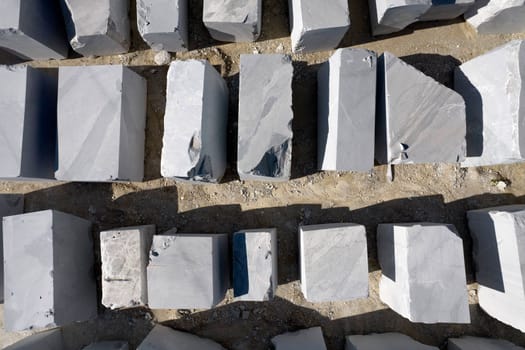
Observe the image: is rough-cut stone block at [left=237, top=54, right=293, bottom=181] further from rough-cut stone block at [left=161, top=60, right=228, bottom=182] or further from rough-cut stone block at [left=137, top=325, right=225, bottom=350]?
rough-cut stone block at [left=137, top=325, right=225, bottom=350]

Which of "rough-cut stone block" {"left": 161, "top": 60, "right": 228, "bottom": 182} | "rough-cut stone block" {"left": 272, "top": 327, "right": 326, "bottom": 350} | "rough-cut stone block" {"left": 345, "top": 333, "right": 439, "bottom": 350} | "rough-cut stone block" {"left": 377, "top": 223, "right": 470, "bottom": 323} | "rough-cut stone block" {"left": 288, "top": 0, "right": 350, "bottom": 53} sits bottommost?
"rough-cut stone block" {"left": 345, "top": 333, "right": 439, "bottom": 350}

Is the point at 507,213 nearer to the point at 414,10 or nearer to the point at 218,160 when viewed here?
the point at 414,10

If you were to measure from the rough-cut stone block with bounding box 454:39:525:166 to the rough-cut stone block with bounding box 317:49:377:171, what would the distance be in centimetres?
105

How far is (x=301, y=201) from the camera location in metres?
3.66

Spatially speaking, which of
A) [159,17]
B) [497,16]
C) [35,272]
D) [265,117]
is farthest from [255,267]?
[497,16]

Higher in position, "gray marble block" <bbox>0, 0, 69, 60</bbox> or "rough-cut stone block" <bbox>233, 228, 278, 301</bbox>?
"gray marble block" <bbox>0, 0, 69, 60</bbox>

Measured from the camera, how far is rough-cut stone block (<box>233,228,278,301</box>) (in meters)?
3.04

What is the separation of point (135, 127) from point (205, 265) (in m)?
1.54

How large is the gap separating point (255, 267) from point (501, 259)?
7.45 ft

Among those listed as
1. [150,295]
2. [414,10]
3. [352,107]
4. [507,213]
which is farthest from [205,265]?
[414,10]

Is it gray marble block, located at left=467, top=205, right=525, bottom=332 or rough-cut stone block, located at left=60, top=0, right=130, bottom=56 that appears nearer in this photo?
gray marble block, located at left=467, top=205, right=525, bottom=332

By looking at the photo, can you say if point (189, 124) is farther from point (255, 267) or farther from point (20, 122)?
point (20, 122)

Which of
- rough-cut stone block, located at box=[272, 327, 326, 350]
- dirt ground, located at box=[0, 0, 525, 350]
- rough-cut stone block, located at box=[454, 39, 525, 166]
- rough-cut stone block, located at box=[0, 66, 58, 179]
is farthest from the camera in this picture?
dirt ground, located at box=[0, 0, 525, 350]

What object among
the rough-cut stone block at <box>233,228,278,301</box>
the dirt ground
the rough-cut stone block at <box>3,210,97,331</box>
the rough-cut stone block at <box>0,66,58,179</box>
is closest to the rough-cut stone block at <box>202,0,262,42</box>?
the dirt ground
